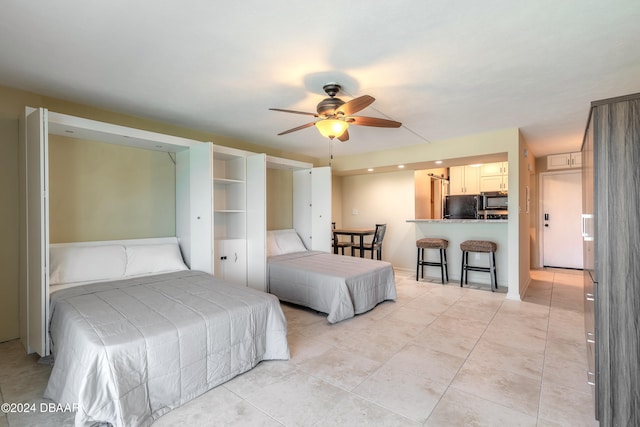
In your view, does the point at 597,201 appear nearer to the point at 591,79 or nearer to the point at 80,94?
the point at 591,79

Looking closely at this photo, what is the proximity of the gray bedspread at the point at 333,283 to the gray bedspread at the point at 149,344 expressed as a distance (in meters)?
1.00

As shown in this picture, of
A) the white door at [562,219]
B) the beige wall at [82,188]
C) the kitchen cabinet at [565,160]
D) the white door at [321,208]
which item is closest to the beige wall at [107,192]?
the beige wall at [82,188]

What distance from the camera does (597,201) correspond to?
1.52m

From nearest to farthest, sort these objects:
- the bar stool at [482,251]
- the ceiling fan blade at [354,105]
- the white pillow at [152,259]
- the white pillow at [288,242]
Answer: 1. the ceiling fan blade at [354,105]
2. the white pillow at [152,259]
3. the bar stool at [482,251]
4. the white pillow at [288,242]

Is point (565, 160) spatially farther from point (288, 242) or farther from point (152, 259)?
point (152, 259)

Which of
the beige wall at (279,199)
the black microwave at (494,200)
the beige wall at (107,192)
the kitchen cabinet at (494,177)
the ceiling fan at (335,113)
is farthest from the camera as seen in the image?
the kitchen cabinet at (494,177)

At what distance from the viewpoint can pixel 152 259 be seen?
3229 millimetres

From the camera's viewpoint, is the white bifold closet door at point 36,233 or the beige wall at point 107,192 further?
the beige wall at point 107,192

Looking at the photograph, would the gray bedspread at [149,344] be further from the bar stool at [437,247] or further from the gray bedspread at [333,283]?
the bar stool at [437,247]

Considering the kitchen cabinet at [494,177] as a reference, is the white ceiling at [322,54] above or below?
above

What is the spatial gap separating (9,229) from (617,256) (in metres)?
4.49

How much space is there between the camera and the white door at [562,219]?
19.3 ft

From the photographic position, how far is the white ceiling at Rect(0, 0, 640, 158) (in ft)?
5.51

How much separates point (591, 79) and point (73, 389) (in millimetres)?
4320
